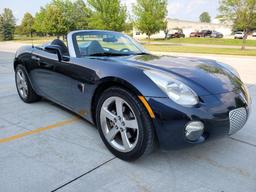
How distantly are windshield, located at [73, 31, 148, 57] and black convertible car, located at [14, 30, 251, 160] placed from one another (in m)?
0.02

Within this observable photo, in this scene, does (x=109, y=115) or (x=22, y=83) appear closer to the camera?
(x=109, y=115)

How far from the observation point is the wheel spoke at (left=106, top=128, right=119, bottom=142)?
2700 millimetres

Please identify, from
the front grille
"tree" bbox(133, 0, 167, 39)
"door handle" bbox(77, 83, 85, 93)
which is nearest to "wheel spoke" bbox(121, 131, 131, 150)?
"door handle" bbox(77, 83, 85, 93)

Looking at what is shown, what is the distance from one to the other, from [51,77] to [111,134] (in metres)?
1.50

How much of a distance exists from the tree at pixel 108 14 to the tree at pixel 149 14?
7.10ft

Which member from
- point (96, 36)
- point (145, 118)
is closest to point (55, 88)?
point (96, 36)

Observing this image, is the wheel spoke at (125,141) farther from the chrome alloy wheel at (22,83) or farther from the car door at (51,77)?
the chrome alloy wheel at (22,83)

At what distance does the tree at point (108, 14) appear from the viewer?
2636cm

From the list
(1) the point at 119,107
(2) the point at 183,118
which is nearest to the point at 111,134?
(1) the point at 119,107

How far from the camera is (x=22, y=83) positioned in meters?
4.75

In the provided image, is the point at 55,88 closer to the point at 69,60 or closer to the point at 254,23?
the point at 69,60

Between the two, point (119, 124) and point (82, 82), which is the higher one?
point (82, 82)

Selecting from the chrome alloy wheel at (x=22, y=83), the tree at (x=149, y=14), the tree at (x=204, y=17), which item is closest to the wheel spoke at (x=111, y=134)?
the chrome alloy wheel at (x=22, y=83)

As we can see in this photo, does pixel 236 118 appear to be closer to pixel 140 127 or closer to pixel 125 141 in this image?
pixel 140 127
